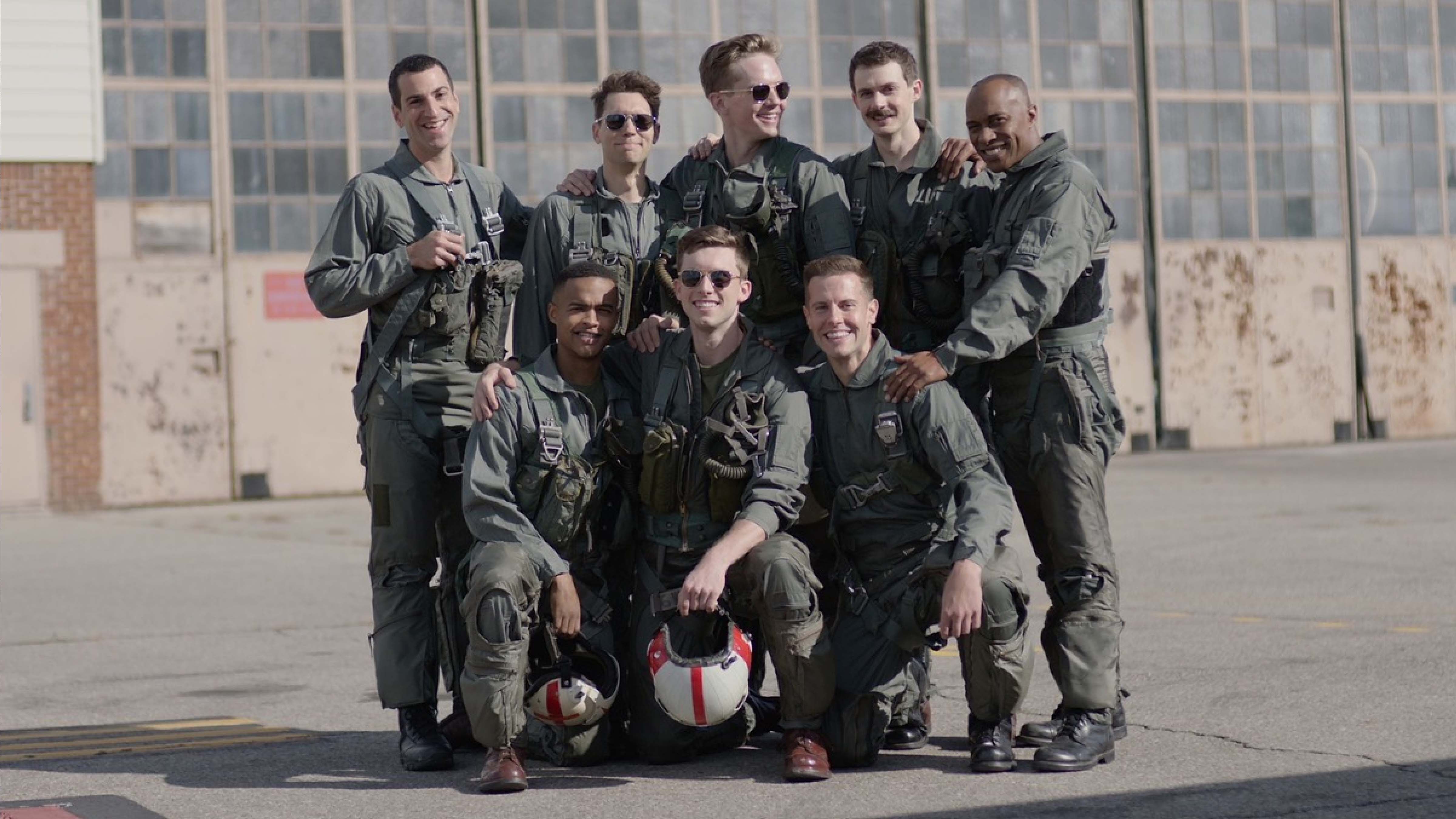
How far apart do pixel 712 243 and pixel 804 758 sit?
5.29 feet

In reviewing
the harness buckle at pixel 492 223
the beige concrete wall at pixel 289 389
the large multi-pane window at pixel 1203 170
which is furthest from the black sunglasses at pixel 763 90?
the large multi-pane window at pixel 1203 170

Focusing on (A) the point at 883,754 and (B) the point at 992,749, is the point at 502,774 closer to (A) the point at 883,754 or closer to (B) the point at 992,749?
(A) the point at 883,754

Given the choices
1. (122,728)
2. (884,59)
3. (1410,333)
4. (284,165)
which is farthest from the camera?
(1410,333)

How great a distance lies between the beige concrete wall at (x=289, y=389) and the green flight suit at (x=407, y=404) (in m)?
11.7

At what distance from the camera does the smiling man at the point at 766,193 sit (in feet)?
20.2

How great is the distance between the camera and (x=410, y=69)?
616 cm

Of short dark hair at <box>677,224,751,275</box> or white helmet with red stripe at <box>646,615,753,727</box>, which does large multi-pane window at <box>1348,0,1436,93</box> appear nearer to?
short dark hair at <box>677,224,751,275</box>

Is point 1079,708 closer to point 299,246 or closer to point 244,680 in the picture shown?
point 244,680

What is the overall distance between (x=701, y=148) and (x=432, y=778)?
7.75 feet

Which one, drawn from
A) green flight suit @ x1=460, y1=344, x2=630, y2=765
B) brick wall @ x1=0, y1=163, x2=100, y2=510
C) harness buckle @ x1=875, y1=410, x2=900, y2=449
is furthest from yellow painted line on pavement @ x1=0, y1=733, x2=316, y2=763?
brick wall @ x1=0, y1=163, x2=100, y2=510

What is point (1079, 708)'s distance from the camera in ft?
18.5

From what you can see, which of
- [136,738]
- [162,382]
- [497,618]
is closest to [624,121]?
[497,618]

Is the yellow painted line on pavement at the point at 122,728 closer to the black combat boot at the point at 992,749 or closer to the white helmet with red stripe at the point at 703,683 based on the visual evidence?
the white helmet with red stripe at the point at 703,683

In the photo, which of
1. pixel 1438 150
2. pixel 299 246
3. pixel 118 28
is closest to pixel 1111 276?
pixel 1438 150
